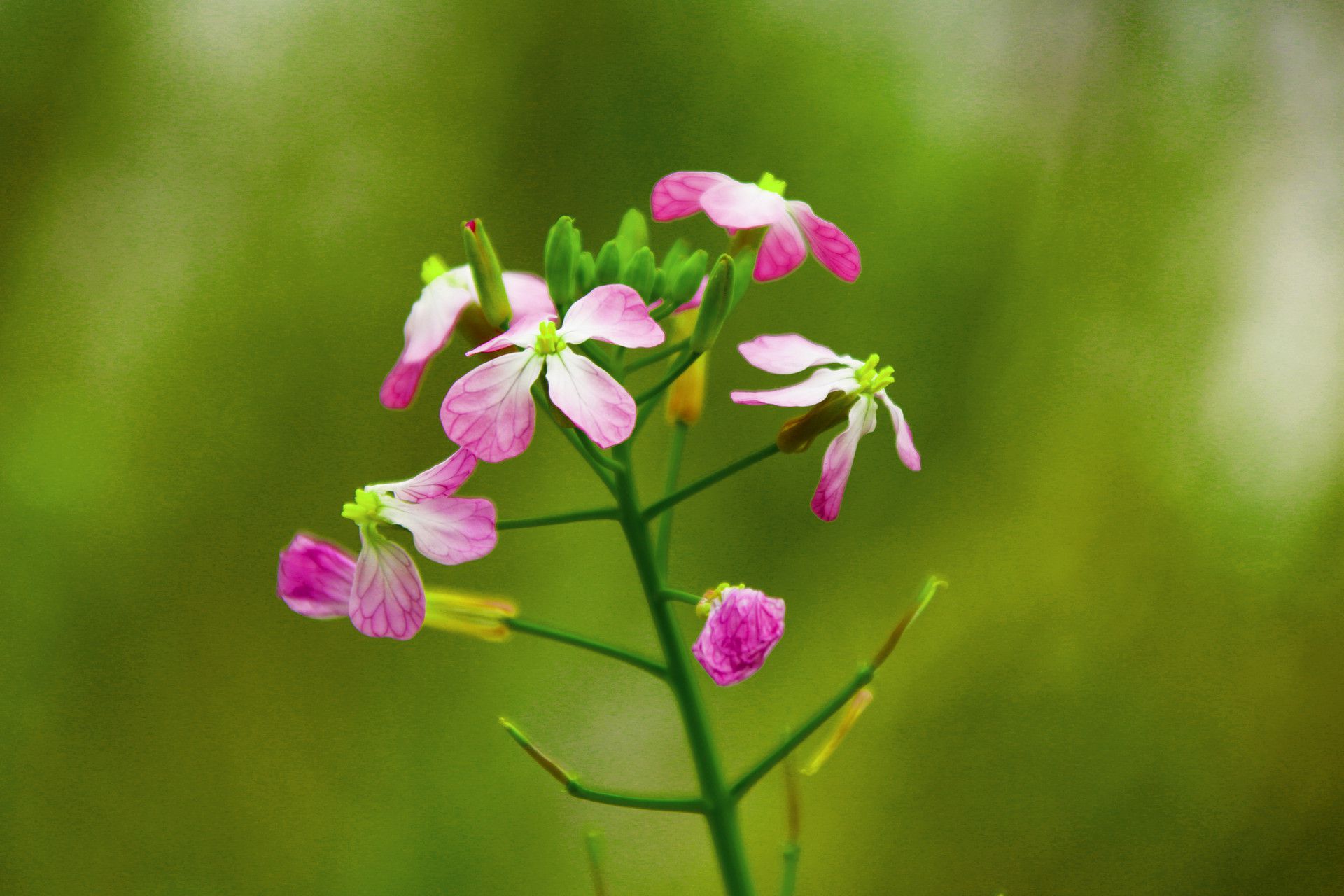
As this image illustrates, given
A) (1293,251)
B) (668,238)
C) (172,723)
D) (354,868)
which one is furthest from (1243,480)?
(172,723)

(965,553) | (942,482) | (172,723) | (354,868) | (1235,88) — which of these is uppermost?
(1235,88)

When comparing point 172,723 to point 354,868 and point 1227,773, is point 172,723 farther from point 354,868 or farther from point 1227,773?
point 1227,773

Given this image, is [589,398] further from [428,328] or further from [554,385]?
[428,328]

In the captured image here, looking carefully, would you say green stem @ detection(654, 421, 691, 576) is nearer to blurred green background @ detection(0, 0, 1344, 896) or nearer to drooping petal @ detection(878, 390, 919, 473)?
drooping petal @ detection(878, 390, 919, 473)

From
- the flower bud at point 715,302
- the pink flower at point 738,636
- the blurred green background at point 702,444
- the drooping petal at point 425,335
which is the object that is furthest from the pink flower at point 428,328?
→ the blurred green background at point 702,444

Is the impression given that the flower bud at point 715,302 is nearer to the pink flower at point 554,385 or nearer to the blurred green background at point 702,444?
the pink flower at point 554,385

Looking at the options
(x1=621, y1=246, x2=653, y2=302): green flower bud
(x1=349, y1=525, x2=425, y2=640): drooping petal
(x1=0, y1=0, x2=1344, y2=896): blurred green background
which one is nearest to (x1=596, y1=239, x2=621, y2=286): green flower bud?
(x1=621, y1=246, x2=653, y2=302): green flower bud

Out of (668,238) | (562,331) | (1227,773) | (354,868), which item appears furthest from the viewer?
(668,238)
